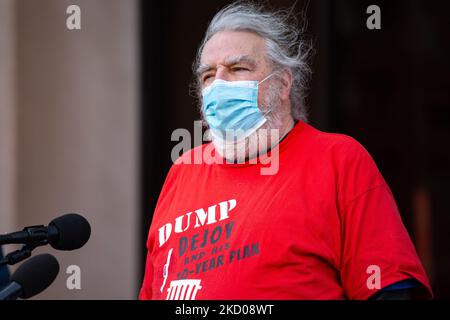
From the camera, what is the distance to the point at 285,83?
3068mm

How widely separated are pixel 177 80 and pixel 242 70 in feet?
9.27

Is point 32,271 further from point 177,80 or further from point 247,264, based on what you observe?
point 177,80

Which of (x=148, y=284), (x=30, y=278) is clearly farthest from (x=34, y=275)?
(x=148, y=284)

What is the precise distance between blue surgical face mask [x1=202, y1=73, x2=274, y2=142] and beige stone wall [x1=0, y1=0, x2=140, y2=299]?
262cm

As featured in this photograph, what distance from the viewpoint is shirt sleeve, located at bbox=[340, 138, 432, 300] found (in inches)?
96.2

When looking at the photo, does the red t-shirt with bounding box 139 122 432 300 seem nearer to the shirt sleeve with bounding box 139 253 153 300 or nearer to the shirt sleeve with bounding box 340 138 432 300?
the shirt sleeve with bounding box 340 138 432 300

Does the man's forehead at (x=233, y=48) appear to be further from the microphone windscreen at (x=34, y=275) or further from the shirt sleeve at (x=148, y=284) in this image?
the microphone windscreen at (x=34, y=275)

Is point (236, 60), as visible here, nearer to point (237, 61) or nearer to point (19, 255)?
point (237, 61)

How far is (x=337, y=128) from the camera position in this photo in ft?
16.9

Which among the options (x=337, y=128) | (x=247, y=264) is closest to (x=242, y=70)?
(x=247, y=264)

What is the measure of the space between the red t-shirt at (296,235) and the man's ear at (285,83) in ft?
0.96

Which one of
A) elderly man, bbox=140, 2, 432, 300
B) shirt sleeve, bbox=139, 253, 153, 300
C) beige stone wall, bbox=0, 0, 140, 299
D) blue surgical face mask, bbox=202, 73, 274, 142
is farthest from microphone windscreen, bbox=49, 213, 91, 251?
beige stone wall, bbox=0, 0, 140, 299

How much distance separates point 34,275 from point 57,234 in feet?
0.45

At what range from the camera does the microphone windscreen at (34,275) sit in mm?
2221
